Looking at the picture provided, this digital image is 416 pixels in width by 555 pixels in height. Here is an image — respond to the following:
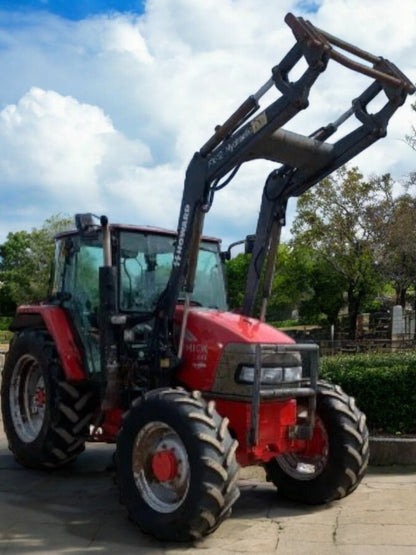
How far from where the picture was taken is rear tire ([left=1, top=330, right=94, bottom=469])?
24.5 ft

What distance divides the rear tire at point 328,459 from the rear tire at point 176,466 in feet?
4.69

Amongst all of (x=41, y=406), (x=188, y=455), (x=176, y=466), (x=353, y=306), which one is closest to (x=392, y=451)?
(x=176, y=466)

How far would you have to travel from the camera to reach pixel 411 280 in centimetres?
3475

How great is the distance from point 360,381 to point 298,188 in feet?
9.87

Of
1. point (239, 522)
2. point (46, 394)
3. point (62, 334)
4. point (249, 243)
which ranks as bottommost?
point (239, 522)

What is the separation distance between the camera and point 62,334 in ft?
24.8

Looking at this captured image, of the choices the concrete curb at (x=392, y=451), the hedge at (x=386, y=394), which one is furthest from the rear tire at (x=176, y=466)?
the hedge at (x=386, y=394)

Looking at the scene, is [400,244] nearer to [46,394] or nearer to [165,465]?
[46,394]

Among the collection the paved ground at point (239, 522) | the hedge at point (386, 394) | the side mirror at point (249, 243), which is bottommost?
the paved ground at point (239, 522)

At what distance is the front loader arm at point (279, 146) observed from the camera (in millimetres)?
5781

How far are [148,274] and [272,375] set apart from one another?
1.85m

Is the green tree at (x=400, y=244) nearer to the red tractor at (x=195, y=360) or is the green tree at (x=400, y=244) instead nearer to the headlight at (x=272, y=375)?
the red tractor at (x=195, y=360)

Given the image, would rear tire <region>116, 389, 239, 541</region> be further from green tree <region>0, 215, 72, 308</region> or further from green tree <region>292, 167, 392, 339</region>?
green tree <region>0, 215, 72, 308</region>

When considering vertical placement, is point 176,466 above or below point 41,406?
below
